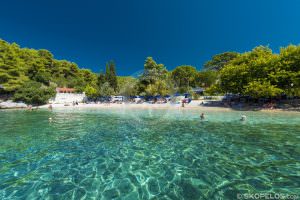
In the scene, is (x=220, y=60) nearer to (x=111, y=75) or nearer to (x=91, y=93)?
(x=111, y=75)

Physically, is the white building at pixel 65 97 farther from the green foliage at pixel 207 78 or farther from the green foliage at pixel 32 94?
the green foliage at pixel 207 78

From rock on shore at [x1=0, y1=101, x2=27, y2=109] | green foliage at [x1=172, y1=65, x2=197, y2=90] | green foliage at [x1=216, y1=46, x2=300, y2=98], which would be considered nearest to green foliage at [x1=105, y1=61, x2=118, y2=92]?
green foliage at [x1=172, y1=65, x2=197, y2=90]

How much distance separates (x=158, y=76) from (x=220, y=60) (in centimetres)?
3405

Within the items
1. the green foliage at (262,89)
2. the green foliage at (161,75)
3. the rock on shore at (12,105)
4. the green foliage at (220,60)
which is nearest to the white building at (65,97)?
the green foliage at (161,75)

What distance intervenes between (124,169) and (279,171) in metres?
5.86

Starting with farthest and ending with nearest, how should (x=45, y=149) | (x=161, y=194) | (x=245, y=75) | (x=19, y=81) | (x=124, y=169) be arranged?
(x=19, y=81) → (x=245, y=75) → (x=45, y=149) → (x=124, y=169) → (x=161, y=194)

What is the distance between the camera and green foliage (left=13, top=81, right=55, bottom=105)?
137 feet

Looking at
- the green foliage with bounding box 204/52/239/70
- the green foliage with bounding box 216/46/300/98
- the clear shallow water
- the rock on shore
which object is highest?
the green foliage with bounding box 204/52/239/70

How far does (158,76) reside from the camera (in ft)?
173

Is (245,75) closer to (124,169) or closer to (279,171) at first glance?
(279,171)

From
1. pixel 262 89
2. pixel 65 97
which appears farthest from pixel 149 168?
pixel 65 97

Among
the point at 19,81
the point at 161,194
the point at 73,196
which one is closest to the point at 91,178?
the point at 73,196

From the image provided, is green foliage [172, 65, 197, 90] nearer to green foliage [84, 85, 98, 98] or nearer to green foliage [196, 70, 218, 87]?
green foliage [196, 70, 218, 87]

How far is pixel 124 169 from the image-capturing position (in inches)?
245
